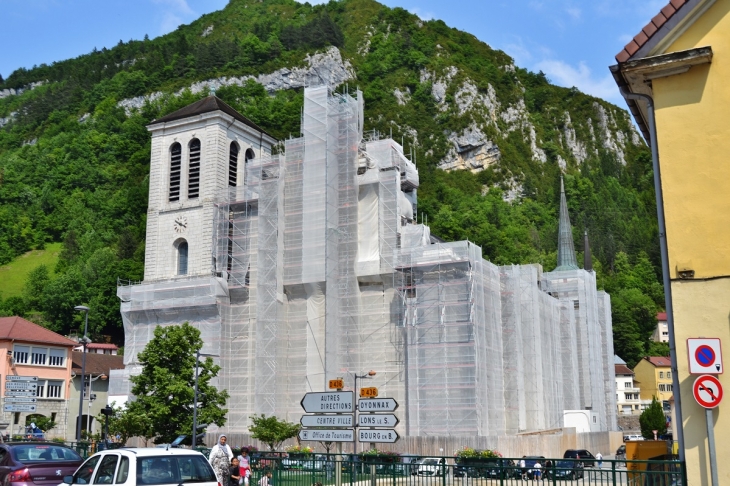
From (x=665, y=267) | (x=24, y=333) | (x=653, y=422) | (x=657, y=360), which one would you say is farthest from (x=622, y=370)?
(x=665, y=267)

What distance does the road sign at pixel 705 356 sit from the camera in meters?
11.7

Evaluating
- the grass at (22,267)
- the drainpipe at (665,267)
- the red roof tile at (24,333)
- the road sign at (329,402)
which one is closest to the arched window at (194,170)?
the red roof tile at (24,333)

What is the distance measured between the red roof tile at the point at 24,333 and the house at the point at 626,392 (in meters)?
70.2

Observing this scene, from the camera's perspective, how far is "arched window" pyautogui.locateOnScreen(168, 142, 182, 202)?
55.6 meters

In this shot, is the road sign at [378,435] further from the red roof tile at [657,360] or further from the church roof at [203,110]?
the red roof tile at [657,360]

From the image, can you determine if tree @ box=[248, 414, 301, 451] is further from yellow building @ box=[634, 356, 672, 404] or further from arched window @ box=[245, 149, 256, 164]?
yellow building @ box=[634, 356, 672, 404]

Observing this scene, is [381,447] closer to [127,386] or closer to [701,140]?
[127,386]

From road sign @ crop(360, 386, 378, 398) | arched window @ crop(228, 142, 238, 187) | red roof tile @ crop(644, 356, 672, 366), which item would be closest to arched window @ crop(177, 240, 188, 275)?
arched window @ crop(228, 142, 238, 187)

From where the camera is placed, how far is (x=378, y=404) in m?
18.6

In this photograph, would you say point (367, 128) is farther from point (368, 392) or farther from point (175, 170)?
point (368, 392)

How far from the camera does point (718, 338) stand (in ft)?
38.7

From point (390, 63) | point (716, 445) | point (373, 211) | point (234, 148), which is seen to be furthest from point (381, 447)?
point (390, 63)

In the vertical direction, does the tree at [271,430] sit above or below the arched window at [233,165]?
below

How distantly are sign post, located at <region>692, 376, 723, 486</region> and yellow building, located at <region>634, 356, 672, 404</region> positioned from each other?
316 feet
